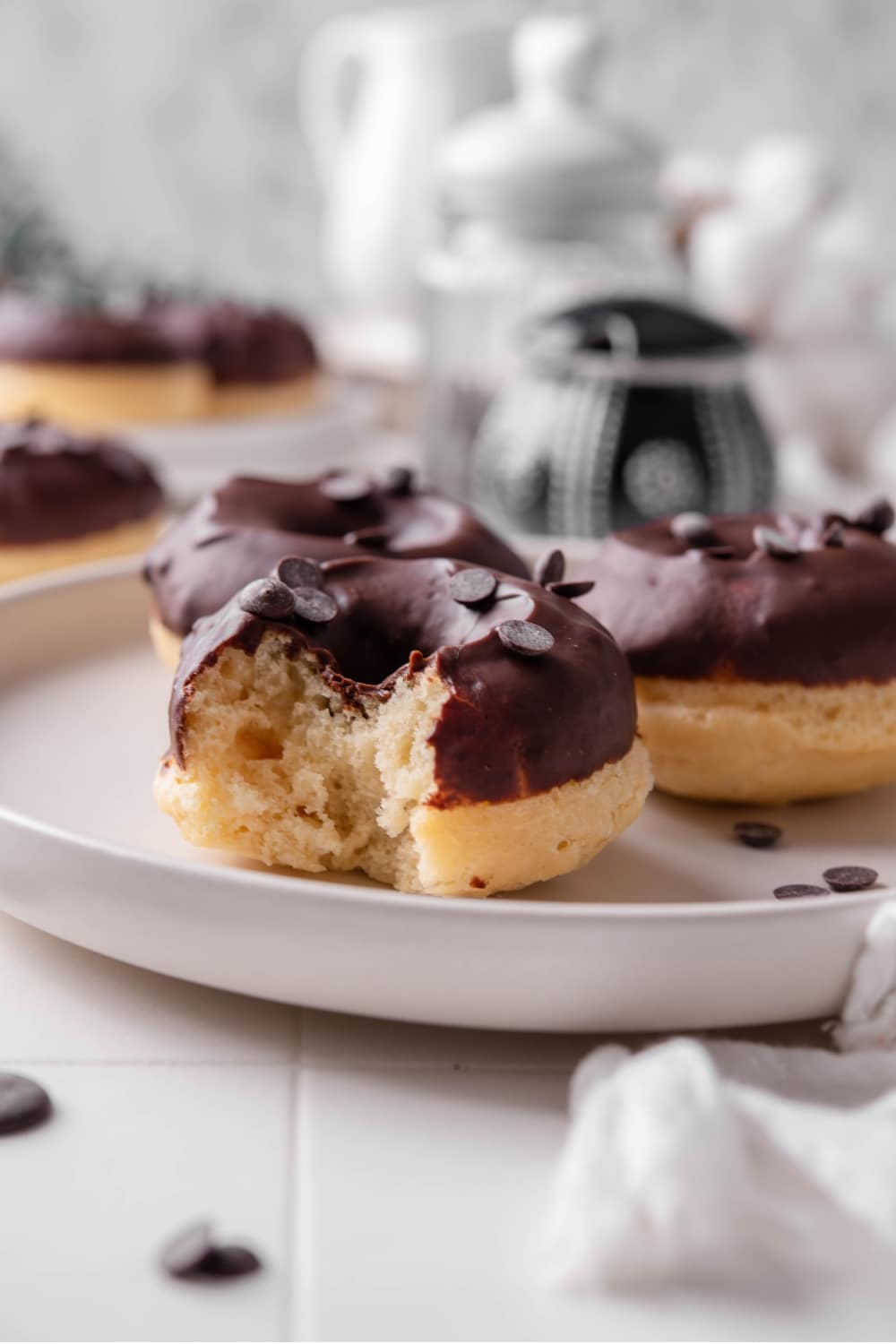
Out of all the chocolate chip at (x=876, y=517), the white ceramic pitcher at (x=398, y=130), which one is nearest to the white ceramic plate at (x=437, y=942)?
the chocolate chip at (x=876, y=517)

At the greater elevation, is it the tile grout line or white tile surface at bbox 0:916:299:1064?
the tile grout line

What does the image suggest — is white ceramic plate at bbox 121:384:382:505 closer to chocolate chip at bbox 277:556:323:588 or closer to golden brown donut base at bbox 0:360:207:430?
golden brown donut base at bbox 0:360:207:430

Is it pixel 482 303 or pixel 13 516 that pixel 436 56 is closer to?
pixel 482 303

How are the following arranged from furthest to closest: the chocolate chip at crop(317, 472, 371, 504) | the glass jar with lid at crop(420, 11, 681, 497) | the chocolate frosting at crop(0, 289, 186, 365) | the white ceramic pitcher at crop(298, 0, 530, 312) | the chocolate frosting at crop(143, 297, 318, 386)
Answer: the white ceramic pitcher at crop(298, 0, 530, 312) → the chocolate frosting at crop(143, 297, 318, 386) → the chocolate frosting at crop(0, 289, 186, 365) → the glass jar with lid at crop(420, 11, 681, 497) → the chocolate chip at crop(317, 472, 371, 504)

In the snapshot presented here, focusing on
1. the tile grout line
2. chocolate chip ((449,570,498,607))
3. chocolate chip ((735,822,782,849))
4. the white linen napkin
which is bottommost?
chocolate chip ((735,822,782,849))

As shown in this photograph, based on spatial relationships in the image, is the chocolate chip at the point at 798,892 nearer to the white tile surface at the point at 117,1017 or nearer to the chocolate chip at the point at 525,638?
the chocolate chip at the point at 525,638

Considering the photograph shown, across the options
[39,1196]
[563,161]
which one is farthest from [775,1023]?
[563,161]

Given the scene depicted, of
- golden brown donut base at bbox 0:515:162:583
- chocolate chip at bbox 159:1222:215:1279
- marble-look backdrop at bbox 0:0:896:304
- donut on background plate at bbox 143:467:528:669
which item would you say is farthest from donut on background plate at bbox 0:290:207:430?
marble-look backdrop at bbox 0:0:896:304
